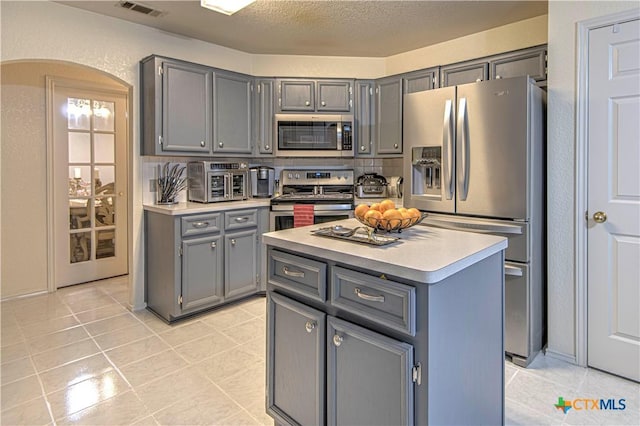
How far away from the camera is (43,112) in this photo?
3818 millimetres

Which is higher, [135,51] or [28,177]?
[135,51]

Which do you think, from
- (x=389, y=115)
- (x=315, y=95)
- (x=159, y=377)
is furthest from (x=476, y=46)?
(x=159, y=377)

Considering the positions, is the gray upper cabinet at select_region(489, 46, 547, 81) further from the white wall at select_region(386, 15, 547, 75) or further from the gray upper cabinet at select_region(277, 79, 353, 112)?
the gray upper cabinet at select_region(277, 79, 353, 112)

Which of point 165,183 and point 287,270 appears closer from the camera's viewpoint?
point 287,270

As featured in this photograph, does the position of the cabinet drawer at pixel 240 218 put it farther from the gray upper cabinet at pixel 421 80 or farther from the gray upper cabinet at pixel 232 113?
the gray upper cabinet at pixel 421 80

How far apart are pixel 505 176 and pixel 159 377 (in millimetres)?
2489

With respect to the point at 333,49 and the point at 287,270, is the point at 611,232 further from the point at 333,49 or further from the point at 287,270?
the point at 333,49

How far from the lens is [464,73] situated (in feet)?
11.0

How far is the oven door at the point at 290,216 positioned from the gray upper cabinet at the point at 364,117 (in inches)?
28.5

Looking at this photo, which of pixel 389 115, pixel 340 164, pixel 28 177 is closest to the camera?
pixel 28 177

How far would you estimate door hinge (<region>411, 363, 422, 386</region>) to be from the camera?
1229 millimetres

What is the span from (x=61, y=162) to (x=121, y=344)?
91.2 inches

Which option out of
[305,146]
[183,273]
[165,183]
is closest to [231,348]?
[183,273]

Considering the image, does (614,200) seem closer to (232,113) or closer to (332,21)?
(332,21)
